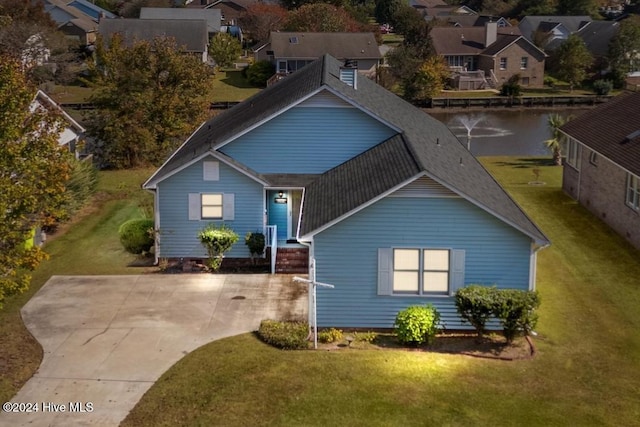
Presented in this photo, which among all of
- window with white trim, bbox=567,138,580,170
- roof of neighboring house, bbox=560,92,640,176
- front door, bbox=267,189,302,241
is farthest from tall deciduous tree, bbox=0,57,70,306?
window with white trim, bbox=567,138,580,170

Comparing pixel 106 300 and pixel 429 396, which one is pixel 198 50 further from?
pixel 429 396

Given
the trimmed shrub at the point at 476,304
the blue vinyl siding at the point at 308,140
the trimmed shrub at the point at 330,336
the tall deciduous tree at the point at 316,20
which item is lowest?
the trimmed shrub at the point at 330,336

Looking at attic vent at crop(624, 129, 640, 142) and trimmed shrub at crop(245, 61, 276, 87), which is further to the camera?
trimmed shrub at crop(245, 61, 276, 87)

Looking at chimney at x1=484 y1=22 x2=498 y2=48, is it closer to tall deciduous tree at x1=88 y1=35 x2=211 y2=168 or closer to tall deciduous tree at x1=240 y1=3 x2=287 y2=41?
tall deciduous tree at x1=240 y1=3 x2=287 y2=41

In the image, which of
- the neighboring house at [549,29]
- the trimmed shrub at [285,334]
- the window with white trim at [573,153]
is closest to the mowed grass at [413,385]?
the trimmed shrub at [285,334]

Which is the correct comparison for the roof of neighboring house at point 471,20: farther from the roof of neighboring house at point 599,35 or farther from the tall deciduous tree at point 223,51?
the tall deciduous tree at point 223,51

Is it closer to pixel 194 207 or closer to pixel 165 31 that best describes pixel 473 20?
pixel 165 31
